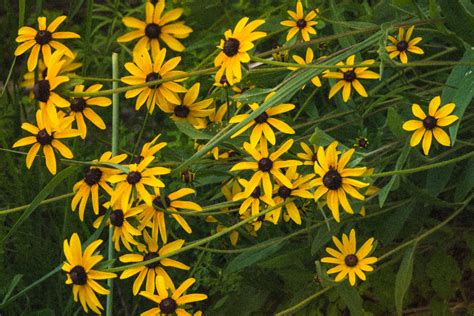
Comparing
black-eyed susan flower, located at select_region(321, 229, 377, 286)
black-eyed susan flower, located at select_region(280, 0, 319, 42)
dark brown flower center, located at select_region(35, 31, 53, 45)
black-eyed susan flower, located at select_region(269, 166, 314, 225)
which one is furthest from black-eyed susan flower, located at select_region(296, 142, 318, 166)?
dark brown flower center, located at select_region(35, 31, 53, 45)

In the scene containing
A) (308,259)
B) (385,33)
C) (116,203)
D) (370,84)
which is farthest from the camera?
(370,84)

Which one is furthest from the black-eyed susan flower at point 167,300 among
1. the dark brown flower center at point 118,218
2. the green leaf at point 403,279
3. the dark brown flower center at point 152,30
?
the dark brown flower center at point 152,30

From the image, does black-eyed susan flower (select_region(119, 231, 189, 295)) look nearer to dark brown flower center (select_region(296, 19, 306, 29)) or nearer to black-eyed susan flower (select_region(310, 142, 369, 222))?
black-eyed susan flower (select_region(310, 142, 369, 222))

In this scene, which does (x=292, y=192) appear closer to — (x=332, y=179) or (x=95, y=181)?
(x=332, y=179)

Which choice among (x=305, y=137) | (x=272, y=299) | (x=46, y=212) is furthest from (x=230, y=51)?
(x=46, y=212)

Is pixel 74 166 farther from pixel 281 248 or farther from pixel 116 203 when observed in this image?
pixel 281 248
